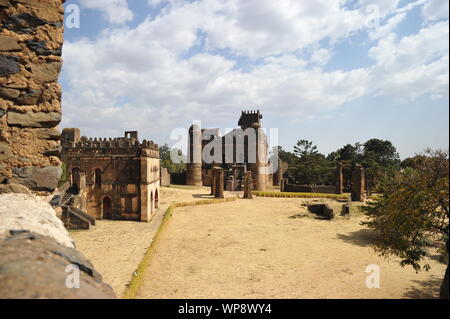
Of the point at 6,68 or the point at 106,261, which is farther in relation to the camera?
the point at 106,261

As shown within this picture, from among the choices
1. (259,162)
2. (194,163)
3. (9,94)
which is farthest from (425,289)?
(194,163)

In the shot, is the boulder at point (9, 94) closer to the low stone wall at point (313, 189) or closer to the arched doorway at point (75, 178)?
the arched doorway at point (75, 178)

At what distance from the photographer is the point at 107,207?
2325cm

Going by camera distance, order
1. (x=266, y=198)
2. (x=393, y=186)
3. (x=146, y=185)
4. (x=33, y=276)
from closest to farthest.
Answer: (x=33, y=276)
(x=393, y=186)
(x=146, y=185)
(x=266, y=198)

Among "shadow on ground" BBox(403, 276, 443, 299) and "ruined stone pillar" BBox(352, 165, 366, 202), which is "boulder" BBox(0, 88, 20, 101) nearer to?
"shadow on ground" BBox(403, 276, 443, 299)

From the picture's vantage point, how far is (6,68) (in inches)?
154

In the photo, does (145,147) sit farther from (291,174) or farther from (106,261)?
(291,174)

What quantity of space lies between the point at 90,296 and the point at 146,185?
20.9m

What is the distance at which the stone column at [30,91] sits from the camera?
3926 mm

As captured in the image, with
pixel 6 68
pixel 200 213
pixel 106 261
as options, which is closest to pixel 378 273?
pixel 106 261

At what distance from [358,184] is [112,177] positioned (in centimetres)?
2664

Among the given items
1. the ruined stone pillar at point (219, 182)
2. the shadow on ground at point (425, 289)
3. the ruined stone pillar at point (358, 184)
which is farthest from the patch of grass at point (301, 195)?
the shadow on ground at point (425, 289)

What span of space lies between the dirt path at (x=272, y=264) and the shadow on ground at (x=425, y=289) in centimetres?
3

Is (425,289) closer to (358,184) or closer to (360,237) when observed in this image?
(360,237)
